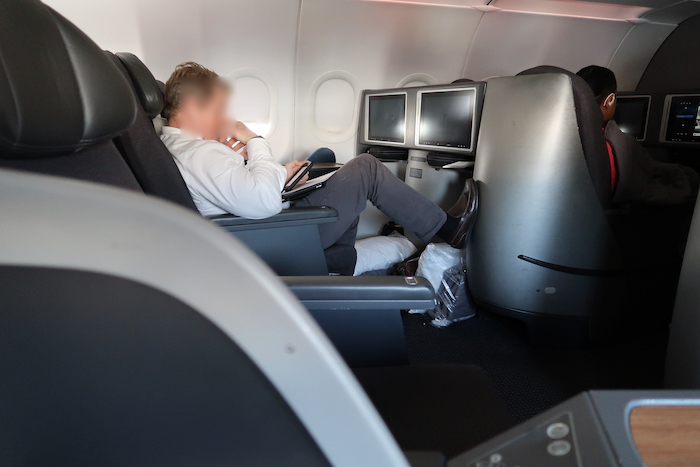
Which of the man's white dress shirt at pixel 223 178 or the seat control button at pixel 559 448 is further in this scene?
the man's white dress shirt at pixel 223 178

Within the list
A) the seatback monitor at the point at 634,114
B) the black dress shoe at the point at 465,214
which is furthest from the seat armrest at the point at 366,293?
the seatback monitor at the point at 634,114

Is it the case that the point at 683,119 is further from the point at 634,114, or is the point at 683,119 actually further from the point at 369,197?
the point at 369,197

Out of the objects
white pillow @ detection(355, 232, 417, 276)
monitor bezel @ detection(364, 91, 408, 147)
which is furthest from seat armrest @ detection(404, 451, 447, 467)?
monitor bezel @ detection(364, 91, 408, 147)

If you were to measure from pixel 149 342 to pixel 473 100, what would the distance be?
2593 millimetres

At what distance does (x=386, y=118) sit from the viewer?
3814mm

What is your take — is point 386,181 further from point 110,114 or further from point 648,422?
point 648,422

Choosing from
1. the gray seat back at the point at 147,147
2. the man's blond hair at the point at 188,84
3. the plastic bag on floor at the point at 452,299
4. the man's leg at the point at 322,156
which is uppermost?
the man's blond hair at the point at 188,84

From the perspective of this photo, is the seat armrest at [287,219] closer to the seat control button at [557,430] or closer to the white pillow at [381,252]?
the white pillow at [381,252]

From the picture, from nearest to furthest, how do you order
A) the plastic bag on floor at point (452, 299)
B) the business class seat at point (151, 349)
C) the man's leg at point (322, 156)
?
the business class seat at point (151, 349) → the plastic bag on floor at point (452, 299) → the man's leg at point (322, 156)

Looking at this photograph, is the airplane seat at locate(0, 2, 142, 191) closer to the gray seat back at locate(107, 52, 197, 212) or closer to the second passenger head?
the gray seat back at locate(107, 52, 197, 212)

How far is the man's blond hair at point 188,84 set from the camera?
201cm

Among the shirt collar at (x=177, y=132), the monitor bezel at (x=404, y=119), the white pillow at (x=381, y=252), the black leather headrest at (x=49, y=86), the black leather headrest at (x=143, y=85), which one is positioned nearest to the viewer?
the black leather headrest at (x=49, y=86)

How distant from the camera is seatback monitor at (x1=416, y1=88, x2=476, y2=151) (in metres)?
2.75

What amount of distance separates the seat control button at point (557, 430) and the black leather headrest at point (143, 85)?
180cm
